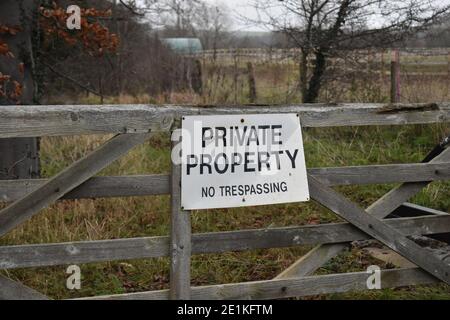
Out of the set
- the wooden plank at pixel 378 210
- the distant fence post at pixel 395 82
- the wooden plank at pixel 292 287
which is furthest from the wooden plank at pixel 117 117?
the distant fence post at pixel 395 82

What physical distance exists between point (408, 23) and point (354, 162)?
387 centimetres

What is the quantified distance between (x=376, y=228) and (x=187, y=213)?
49.9 inches

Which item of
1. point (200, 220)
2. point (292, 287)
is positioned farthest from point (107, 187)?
point (200, 220)

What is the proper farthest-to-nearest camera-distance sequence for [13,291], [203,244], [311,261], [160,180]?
1. [311,261]
2. [203,244]
3. [160,180]
4. [13,291]

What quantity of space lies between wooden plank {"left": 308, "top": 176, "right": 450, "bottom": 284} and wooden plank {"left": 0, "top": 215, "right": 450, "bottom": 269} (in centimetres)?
9

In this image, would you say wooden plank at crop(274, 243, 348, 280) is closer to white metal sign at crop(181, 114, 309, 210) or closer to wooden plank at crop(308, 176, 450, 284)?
wooden plank at crop(308, 176, 450, 284)

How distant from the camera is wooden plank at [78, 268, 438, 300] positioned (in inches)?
127

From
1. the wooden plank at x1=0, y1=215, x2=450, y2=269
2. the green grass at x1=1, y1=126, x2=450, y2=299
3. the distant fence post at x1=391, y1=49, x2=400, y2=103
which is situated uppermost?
the distant fence post at x1=391, y1=49, x2=400, y2=103

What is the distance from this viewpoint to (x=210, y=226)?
5539mm

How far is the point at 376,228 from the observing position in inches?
140

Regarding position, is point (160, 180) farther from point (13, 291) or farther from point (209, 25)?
point (209, 25)

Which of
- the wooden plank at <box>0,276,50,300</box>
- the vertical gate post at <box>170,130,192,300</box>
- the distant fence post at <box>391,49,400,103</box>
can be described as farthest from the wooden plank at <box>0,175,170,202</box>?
the distant fence post at <box>391,49,400,103</box>
